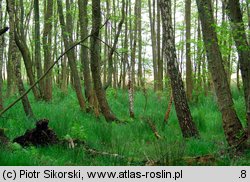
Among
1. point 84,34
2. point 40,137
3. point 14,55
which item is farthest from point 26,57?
point 40,137

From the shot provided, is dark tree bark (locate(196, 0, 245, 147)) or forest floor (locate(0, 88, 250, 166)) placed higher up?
dark tree bark (locate(196, 0, 245, 147))

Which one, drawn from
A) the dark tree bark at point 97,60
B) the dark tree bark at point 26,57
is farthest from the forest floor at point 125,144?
the dark tree bark at point 26,57

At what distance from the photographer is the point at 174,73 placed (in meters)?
6.81

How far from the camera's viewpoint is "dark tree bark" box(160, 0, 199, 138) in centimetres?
673

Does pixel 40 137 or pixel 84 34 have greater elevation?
pixel 84 34

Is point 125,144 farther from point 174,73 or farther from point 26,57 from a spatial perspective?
point 26,57

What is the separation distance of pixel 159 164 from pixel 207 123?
4.34 meters

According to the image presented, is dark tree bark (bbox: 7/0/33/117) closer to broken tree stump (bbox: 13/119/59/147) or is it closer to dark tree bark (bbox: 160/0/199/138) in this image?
broken tree stump (bbox: 13/119/59/147)

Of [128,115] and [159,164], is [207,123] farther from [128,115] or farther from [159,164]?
[159,164]

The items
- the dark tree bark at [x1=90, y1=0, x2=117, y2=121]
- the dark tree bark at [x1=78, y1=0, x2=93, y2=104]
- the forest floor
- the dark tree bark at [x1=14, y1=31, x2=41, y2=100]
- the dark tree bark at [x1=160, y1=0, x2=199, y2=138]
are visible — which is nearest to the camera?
the forest floor

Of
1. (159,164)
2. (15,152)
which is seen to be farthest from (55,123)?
(159,164)

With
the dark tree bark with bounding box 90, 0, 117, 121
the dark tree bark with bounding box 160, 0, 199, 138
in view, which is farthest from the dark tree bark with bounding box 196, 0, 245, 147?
the dark tree bark with bounding box 90, 0, 117, 121

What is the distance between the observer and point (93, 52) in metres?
7.68

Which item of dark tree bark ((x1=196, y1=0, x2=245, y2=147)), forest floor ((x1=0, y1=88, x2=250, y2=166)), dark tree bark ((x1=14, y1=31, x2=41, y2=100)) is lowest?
forest floor ((x1=0, y1=88, x2=250, y2=166))
